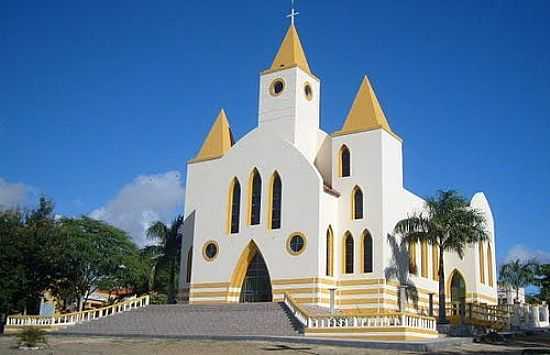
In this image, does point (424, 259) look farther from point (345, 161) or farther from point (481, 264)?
point (345, 161)

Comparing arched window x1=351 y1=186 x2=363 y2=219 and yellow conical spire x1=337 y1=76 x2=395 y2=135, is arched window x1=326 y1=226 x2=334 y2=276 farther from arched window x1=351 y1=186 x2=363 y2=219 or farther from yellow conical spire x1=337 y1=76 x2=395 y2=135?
yellow conical spire x1=337 y1=76 x2=395 y2=135

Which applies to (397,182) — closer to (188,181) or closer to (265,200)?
(265,200)

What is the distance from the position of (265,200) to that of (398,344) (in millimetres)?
17427

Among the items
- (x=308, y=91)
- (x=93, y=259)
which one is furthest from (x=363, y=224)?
(x=93, y=259)

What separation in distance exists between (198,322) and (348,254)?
10142mm

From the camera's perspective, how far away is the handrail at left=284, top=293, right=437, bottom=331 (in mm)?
28031

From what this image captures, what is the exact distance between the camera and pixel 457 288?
48000 millimetres

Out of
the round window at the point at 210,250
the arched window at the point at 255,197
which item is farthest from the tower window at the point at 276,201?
the round window at the point at 210,250

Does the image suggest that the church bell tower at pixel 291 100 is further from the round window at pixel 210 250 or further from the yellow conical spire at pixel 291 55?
the round window at pixel 210 250

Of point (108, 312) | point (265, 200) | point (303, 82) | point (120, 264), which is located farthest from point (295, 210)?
point (120, 264)

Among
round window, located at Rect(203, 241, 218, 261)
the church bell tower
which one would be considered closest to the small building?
the church bell tower

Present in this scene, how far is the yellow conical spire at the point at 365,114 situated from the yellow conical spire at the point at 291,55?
405 centimetres

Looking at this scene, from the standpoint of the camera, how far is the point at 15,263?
125 ft

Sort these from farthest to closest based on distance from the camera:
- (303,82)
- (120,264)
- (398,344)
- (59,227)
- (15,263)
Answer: (120,264)
(303,82)
(59,227)
(15,263)
(398,344)
